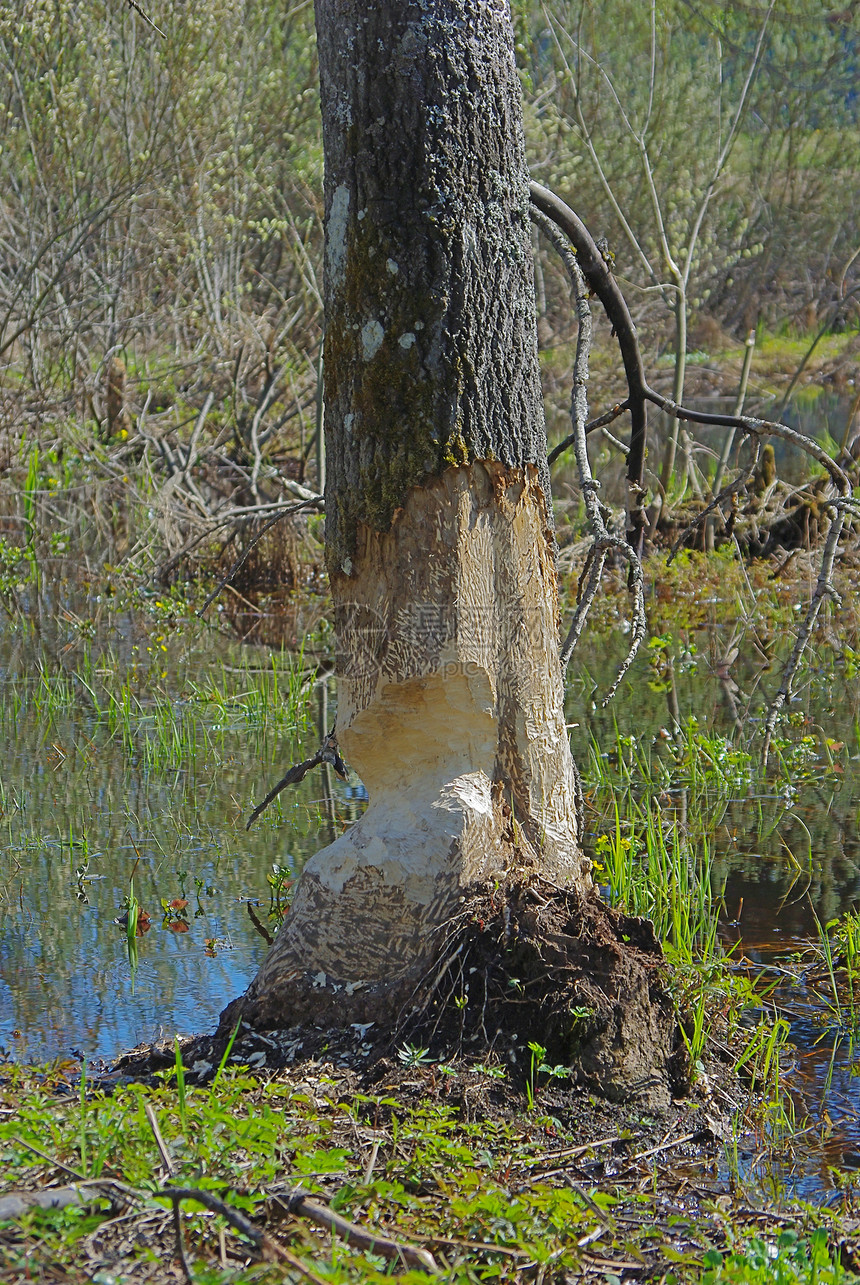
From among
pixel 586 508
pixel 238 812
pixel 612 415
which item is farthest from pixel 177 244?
pixel 586 508

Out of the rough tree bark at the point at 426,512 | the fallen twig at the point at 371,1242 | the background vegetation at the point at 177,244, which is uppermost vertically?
the background vegetation at the point at 177,244

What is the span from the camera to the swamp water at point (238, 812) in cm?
427

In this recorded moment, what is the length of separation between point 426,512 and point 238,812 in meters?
2.98

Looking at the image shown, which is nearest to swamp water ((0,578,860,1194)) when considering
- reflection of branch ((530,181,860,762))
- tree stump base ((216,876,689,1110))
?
tree stump base ((216,876,689,1110))

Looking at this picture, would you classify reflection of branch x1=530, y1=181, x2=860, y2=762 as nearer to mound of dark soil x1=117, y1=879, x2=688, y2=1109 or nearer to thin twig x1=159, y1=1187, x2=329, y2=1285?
mound of dark soil x1=117, y1=879, x2=688, y2=1109

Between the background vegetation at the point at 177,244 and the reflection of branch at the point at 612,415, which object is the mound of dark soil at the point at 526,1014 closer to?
the reflection of branch at the point at 612,415

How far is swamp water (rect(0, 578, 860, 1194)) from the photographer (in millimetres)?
4273

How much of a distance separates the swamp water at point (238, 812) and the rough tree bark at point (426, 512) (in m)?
0.84

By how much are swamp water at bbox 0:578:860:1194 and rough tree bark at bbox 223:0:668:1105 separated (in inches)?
32.9

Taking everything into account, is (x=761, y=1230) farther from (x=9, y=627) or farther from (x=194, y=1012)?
(x=9, y=627)

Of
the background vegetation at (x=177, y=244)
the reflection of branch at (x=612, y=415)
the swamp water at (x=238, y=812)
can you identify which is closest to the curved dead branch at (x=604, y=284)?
the reflection of branch at (x=612, y=415)

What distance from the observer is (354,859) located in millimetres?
3645

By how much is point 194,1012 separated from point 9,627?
672 cm

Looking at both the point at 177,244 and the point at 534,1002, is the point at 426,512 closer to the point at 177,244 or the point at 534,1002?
the point at 534,1002
